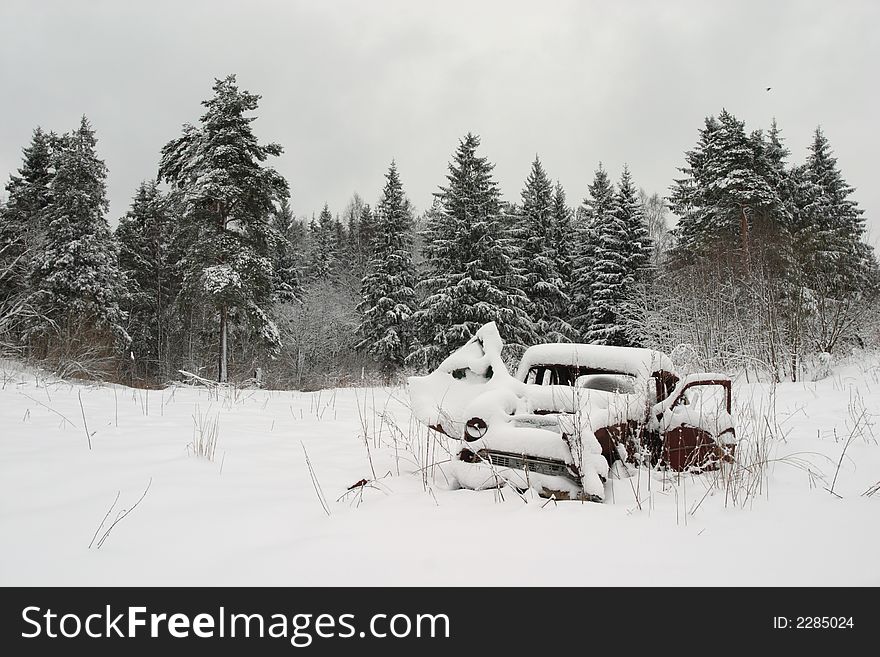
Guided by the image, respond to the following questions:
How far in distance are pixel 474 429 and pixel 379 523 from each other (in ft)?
Result: 4.00

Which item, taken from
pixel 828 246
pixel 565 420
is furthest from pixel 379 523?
pixel 828 246

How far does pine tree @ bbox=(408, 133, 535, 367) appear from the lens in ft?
71.5

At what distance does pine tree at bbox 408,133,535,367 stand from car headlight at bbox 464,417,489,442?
17.4 m

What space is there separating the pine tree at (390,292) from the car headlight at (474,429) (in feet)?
72.2

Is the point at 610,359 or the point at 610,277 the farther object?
the point at 610,277

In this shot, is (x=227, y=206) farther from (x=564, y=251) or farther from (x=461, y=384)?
(x=564, y=251)

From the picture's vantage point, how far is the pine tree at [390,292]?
85.7 feet

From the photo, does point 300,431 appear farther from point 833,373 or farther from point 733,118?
point 733,118

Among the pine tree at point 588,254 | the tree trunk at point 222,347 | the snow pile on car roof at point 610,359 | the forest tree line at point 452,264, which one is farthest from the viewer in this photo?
the pine tree at point 588,254

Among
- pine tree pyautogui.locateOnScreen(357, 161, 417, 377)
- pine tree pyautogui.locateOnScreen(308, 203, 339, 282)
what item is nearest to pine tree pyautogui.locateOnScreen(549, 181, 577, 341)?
pine tree pyautogui.locateOnScreen(357, 161, 417, 377)

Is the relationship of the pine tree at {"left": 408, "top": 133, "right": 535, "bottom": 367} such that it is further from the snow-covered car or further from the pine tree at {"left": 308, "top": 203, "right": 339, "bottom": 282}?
the pine tree at {"left": 308, "top": 203, "right": 339, "bottom": 282}

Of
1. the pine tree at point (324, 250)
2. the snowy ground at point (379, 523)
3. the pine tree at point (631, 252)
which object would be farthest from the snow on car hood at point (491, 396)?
the pine tree at point (324, 250)

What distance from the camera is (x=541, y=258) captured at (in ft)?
85.8

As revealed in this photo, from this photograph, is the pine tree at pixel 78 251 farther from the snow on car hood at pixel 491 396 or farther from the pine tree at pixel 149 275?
the snow on car hood at pixel 491 396
